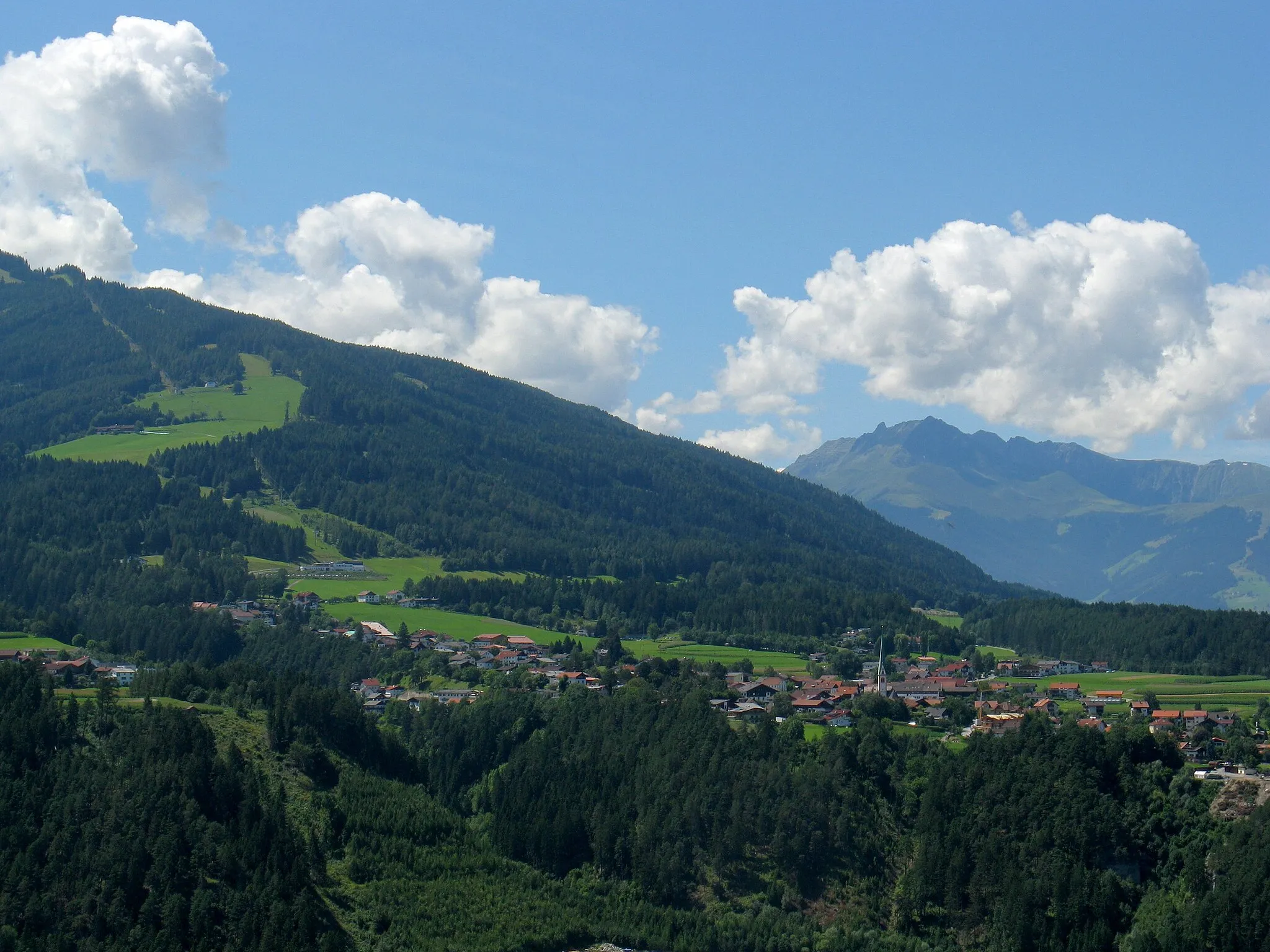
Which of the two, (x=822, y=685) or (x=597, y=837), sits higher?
(x=822, y=685)

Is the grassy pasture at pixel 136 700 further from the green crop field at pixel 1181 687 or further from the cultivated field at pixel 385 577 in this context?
the cultivated field at pixel 385 577

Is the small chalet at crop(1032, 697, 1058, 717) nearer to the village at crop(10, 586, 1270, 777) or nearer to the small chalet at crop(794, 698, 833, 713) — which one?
the village at crop(10, 586, 1270, 777)

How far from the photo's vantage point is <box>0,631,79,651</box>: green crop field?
122625 mm

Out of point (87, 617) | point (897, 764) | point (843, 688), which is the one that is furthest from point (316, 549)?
point (897, 764)

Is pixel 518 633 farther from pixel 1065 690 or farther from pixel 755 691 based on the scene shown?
pixel 1065 690

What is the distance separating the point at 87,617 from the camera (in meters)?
149

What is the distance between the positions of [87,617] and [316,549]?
46.5 m

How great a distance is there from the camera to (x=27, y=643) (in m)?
127

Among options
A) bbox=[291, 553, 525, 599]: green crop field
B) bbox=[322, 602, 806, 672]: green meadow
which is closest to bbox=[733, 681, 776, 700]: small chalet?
bbox=[322, 602, 806, 672]: green meadow

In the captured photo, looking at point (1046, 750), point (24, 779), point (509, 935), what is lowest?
point (509, 935)

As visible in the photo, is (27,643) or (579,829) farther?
(27,643)

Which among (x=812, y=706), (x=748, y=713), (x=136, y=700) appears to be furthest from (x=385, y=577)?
(x=136, y=700)

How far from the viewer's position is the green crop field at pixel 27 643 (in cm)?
12262

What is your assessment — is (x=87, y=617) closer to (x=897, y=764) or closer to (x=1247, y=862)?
(x=897, y=764)
